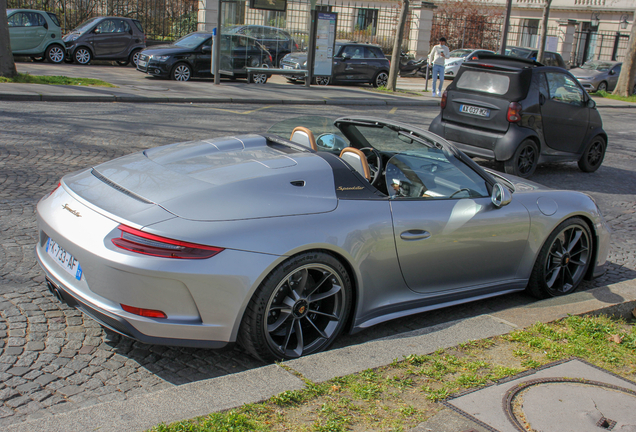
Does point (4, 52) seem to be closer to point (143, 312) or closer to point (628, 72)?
point (143, 312)

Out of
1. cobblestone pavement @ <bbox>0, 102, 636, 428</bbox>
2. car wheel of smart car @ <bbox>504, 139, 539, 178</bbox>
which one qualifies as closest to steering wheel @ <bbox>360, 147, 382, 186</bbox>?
cobblestone pavement @ <bbox>0, 102, 636, 428</bbox>

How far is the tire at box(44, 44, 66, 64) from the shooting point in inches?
815

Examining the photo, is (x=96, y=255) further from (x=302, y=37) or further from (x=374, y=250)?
(x=302, y=37)

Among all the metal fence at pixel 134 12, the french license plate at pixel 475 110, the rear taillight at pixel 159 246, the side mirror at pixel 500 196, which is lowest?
the rear taillight at pixel 159 246

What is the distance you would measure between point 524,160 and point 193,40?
13.3 meters

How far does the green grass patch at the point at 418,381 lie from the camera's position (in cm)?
258

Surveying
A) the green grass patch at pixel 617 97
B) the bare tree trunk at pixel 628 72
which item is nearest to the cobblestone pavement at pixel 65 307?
the green grass patch at pixel 617 97

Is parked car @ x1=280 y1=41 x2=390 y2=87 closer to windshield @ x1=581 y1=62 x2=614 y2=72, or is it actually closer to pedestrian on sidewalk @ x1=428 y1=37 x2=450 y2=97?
pedestrian on sidewalk @ x1=428 y1=37 x2=450 y2=97

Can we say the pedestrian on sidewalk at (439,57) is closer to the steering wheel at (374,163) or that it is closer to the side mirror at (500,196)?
the steering wheel at (374,163)

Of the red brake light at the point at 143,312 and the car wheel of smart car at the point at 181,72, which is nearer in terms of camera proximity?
the red brake light at the point at 143,312

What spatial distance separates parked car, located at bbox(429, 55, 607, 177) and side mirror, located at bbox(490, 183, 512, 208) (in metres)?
4.91

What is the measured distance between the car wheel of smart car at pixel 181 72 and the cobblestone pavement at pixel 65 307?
23.3ft

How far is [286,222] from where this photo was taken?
328cm

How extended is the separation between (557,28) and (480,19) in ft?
27.1
